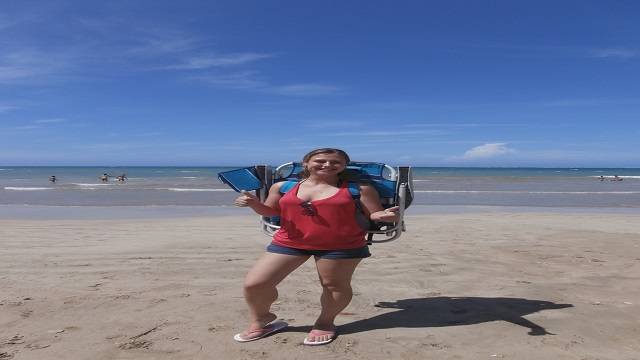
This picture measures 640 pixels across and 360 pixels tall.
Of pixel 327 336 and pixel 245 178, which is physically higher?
pixel 245 178

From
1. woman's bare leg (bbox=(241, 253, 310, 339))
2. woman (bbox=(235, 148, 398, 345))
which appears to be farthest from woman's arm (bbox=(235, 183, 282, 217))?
woman's bare leg (bbox=(241, 253, 310, 339))

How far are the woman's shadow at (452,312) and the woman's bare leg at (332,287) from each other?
284mm

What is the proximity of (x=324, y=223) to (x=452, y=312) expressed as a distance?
5.95ft

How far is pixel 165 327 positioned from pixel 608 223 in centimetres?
1164

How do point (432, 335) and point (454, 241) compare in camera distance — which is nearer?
point (432, 335)

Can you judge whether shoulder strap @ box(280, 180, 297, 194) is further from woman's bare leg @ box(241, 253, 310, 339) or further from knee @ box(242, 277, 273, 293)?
knee @ box(242, 277, 273, 293)

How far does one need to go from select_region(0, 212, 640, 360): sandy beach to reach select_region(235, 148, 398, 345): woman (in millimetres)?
245

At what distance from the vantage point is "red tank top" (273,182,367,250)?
12.3 feet

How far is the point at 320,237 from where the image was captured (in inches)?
149

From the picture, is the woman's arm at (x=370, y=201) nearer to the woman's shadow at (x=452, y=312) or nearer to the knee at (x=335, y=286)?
the knee at (x=335, y=286)

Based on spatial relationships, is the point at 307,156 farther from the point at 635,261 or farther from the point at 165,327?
the point at 635,261

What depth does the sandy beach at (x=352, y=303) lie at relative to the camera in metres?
3.79

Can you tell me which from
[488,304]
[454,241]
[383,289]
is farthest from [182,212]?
[488,304]

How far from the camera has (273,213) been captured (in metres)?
4.11
